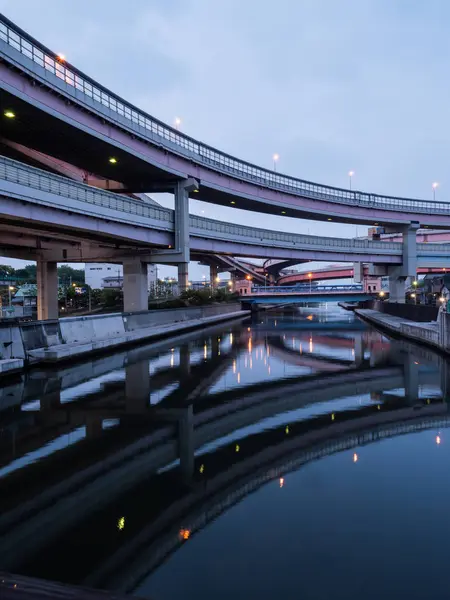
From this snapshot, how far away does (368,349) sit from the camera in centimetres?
2516

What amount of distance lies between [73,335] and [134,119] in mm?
19805

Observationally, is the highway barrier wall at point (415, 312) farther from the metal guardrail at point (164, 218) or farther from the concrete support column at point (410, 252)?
the concrete support column at point (410, 252)

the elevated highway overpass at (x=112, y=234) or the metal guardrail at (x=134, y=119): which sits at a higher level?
the metal guardrail at (x=134, y=119)

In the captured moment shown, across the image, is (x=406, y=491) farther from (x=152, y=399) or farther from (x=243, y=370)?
(x=243, y=370)

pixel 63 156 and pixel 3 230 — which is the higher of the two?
pixel 63 156

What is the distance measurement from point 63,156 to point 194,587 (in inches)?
1306

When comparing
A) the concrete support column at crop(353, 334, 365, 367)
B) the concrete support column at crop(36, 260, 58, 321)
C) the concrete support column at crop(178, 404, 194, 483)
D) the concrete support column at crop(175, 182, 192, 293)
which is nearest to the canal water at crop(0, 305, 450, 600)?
the concrete support column at crop(178, 404, 194, 483)

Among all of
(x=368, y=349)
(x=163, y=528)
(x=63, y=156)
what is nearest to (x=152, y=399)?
(x=163, y=528)

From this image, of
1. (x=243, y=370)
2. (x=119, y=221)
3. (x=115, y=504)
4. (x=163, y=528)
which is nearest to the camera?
(x=163, y=528)

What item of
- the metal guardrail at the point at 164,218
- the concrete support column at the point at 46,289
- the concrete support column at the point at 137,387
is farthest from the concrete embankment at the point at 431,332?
the concrete support column at the point at 46,289

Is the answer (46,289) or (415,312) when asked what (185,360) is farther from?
(46,289)

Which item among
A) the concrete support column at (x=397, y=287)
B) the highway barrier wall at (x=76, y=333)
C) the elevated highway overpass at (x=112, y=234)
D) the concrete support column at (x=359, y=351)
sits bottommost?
the concrete support column at (x=359, y=351)

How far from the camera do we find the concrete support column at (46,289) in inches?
1665

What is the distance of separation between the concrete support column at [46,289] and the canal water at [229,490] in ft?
99.9
